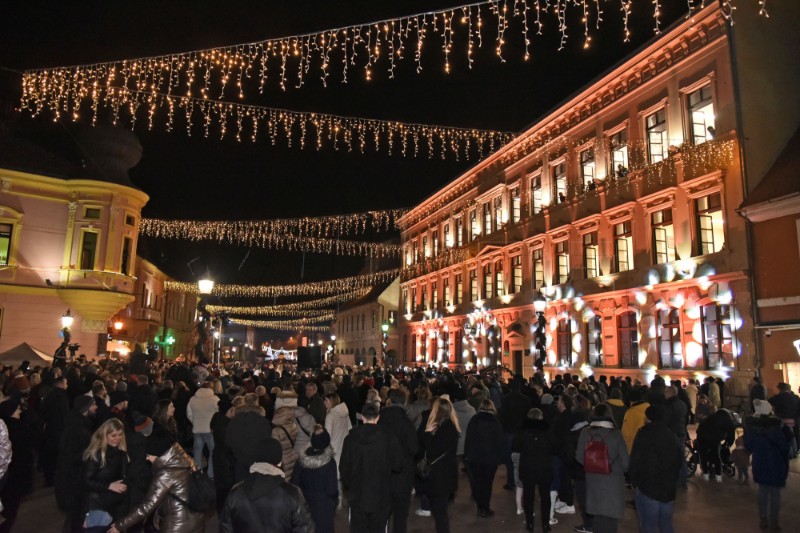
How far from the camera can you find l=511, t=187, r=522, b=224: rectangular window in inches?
1325

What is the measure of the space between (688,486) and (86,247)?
27.8 meters

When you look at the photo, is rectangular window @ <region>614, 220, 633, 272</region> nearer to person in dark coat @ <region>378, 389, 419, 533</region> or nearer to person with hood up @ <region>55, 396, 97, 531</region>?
person in dark coat @ <region>378, 389, 419, 533</region>

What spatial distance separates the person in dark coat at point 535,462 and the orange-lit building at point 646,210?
13.8 metres

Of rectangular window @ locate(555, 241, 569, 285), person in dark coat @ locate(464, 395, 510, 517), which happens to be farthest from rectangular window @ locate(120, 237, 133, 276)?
person in dark coat @ locate(464, 395, 510, 517)

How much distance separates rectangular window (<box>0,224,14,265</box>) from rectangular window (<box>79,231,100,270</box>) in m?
3.00

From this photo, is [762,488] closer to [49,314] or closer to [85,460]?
[85,460]

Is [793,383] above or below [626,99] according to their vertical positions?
below

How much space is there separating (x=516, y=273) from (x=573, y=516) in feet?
81.5

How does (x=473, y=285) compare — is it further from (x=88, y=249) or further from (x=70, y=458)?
(x=70, y=458)

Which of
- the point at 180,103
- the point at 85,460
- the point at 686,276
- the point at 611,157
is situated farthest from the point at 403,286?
the point at 85,460

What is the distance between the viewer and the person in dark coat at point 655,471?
21.2ft

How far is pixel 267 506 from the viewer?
13.8 feet

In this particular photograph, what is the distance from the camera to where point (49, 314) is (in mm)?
27578

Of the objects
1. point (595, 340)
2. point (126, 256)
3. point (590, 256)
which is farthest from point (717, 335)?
point (126, 256)
